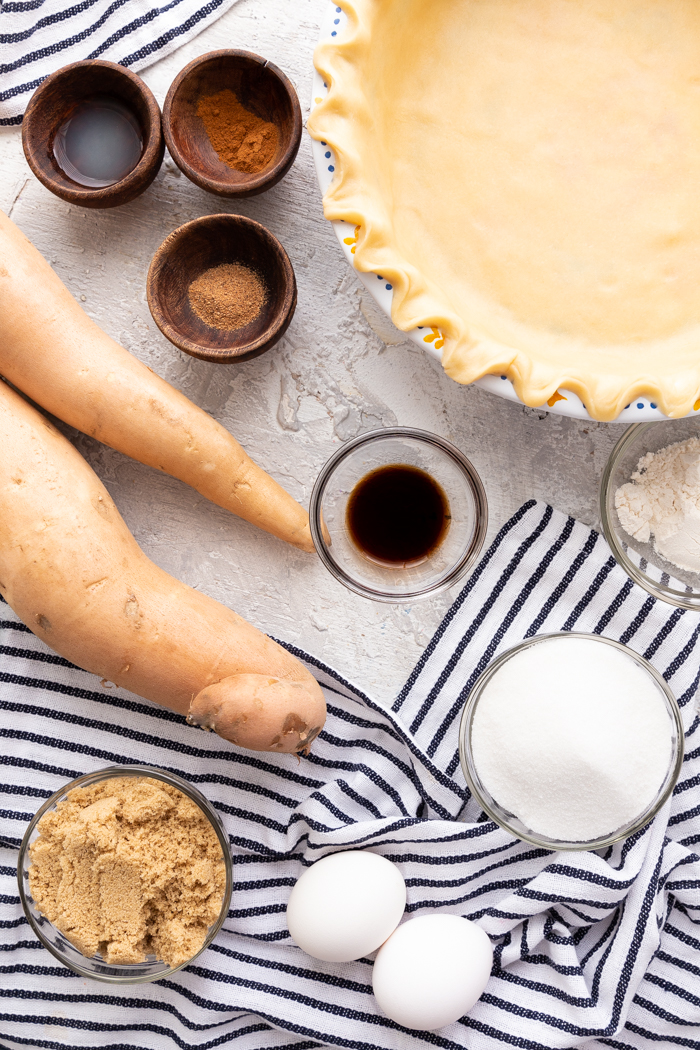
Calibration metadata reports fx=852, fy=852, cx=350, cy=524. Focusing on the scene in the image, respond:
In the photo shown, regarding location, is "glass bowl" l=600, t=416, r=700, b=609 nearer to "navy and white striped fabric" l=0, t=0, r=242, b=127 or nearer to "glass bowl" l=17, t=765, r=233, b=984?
"glass bowl" l=17, t=765, r=233, b=984

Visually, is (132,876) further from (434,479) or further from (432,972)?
(434,479)

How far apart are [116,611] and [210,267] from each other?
480mm

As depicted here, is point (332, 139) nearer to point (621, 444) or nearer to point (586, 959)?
point (621, 444)

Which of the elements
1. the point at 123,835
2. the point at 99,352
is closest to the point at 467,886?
the point at 123,835

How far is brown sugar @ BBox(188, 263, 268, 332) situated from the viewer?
1136mm

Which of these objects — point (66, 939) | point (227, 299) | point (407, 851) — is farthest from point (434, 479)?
point (66, 939)

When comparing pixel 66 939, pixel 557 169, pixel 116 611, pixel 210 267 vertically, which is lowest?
pixel 66 939

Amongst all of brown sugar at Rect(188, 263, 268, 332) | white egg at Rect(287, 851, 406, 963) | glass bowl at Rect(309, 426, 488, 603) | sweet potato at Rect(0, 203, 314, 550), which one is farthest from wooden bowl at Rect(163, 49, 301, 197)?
white egg at Rect(287, 851, 406, 963)

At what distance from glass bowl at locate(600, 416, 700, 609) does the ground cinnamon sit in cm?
61

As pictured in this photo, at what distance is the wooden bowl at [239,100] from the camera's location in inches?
42.4

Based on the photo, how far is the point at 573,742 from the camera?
3.40ft

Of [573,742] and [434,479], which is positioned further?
[434,479]

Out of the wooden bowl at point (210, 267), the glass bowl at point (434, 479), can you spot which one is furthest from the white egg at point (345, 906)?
the wooden bowl at point (210, 267)

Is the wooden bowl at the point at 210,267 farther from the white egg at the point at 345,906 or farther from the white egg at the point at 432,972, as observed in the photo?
the white egg at the point at 432,972
